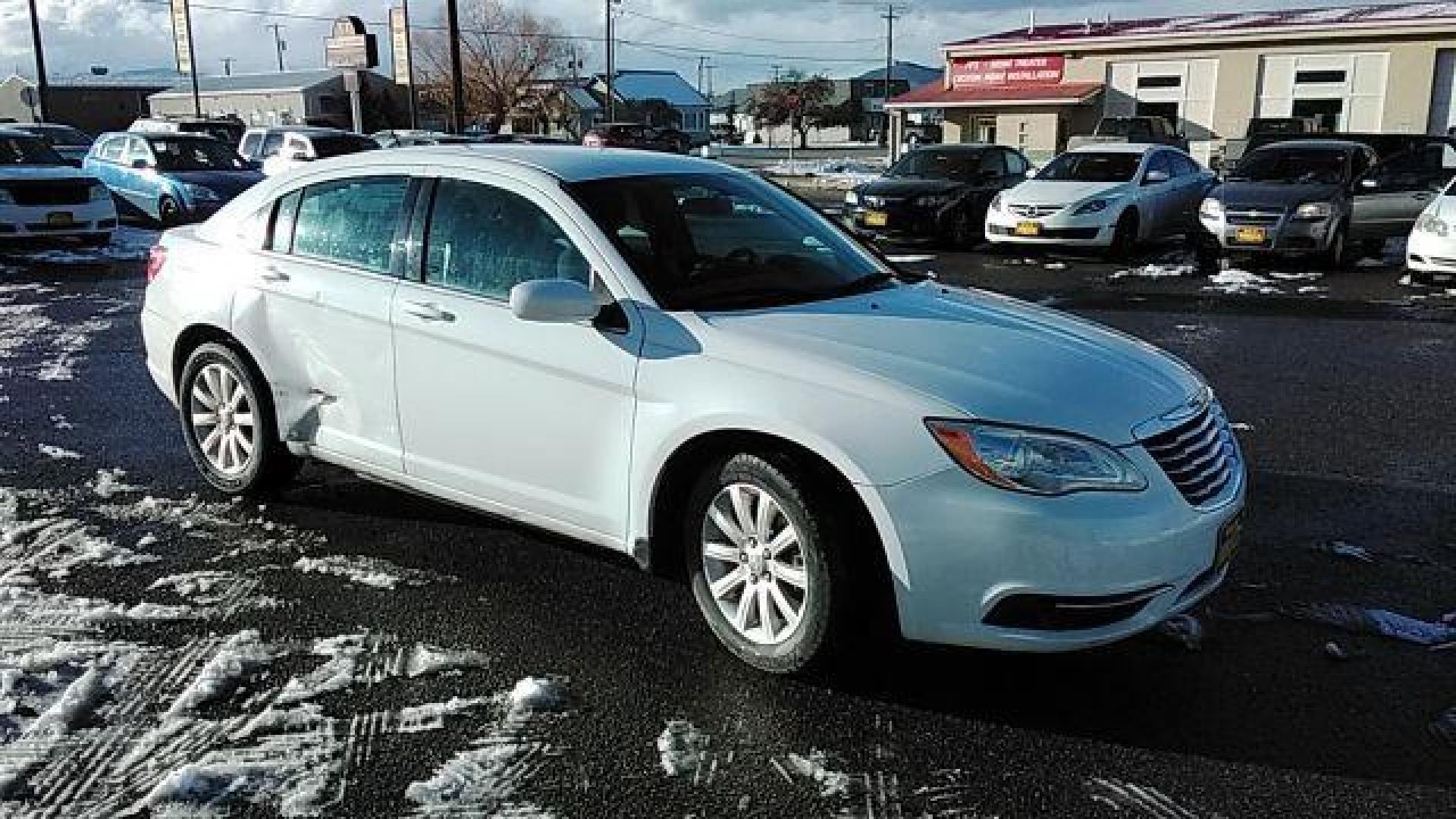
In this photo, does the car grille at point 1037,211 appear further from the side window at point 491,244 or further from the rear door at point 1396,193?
the side window at point 491,244

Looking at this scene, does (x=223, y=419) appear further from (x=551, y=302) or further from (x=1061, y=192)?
(x=1061, y=192)

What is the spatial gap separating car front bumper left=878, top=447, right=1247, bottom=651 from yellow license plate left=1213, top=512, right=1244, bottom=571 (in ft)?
0.55

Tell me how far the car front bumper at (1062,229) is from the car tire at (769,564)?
12295 mm

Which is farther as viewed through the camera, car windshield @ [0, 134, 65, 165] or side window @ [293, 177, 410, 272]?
car windshield @ [0, 134, 65, 165]

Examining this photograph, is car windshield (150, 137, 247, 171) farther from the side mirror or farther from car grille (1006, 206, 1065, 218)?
the side mirror

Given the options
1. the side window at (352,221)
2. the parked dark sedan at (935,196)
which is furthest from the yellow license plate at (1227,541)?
the parked dark sedan at (935,196)

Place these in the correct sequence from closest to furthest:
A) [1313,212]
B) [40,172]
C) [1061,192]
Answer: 1. [1313,212]
2. [40,172]
3. [1061,192]

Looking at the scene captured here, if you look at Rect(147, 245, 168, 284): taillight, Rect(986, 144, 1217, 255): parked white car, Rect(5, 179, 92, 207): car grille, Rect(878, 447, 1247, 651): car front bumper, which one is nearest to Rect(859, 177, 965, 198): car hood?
Rect(986, 144, 1217, 255): parked white car

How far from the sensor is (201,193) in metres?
17.3

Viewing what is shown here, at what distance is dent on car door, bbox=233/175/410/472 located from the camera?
4617mm

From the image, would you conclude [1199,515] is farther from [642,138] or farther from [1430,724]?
[642,138]

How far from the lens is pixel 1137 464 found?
3381 mm

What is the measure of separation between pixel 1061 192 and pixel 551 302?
12.9 m

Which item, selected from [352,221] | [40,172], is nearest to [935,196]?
[40,172]
